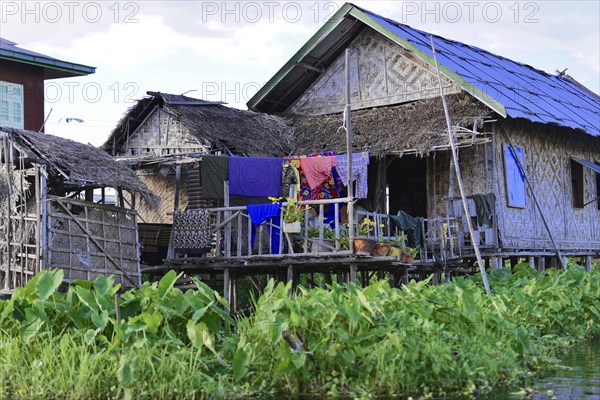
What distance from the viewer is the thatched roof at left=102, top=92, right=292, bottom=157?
16953mm

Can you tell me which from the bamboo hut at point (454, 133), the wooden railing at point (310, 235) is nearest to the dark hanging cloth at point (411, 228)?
the wooden railing at point (310, 235)

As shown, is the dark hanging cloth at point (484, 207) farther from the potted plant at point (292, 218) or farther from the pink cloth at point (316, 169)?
the potted plant at point (292, 218)

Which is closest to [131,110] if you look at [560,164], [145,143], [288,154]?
[145,143]

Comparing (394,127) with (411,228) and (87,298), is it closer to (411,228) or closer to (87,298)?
(411,228)

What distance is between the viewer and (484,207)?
16297 mm

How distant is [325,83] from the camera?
19.5 meters

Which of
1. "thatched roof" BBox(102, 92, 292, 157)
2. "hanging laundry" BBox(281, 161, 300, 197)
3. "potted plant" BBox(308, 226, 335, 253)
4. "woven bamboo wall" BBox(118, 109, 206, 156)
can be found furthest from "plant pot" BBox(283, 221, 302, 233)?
"woven bamboo wall" BBox(118, 109, 206, 156)

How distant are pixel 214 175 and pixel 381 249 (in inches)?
133

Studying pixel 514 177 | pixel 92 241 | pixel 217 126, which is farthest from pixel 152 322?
pixel 514 177

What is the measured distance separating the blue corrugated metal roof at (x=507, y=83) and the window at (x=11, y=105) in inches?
292

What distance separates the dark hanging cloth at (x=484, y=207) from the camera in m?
16.3

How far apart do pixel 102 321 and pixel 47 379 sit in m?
0.79

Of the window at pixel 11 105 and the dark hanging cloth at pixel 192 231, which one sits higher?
the window at pixel 11 105

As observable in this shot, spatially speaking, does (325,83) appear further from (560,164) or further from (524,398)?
(524,398)
